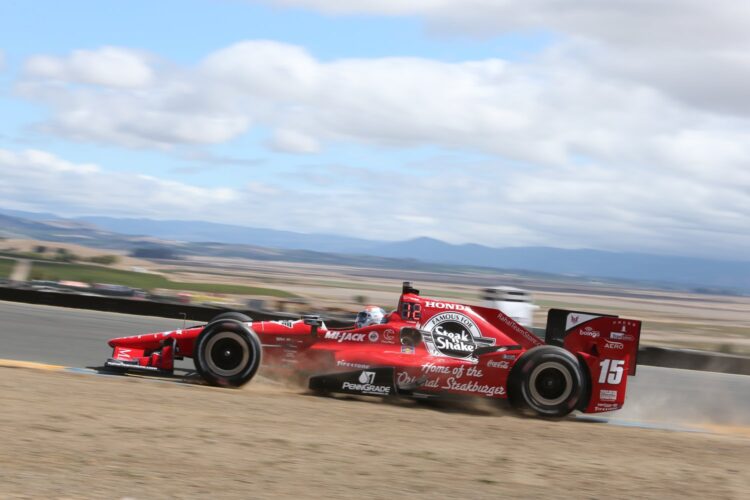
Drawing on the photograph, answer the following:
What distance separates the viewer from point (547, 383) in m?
9.22

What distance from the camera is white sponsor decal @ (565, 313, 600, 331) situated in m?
9.59

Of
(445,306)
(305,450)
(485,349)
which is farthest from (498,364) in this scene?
(305,450)

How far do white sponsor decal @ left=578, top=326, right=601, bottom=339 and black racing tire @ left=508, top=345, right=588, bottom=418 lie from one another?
1.45ft

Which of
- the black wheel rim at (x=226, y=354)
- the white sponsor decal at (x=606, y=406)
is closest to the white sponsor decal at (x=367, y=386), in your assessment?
the black wheel rim at (x=226, y=354)

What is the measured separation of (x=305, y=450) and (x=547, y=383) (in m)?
3.63

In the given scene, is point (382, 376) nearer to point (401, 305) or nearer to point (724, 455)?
point (401, 305)

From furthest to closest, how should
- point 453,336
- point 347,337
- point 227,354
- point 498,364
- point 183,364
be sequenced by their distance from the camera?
point 183,364 < point 453,336 < point 347,337 < point 227,354 < point 498,364

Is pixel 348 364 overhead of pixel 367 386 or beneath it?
overhead

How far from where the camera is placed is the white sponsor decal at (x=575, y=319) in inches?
377

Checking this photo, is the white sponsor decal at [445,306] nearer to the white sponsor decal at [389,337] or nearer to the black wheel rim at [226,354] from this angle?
the white sponsor decal at [389,337]

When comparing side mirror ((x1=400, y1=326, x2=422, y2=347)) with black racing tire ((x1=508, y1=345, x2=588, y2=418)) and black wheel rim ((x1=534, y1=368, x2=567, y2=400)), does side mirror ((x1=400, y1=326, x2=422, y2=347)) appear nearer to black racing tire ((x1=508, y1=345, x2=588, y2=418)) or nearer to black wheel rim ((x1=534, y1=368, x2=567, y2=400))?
black racing tire ((x1=508, y1=345, x2=588, y2=418))

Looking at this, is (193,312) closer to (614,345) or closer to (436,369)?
(436,369)

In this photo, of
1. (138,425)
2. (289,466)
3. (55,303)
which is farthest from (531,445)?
(55,303)

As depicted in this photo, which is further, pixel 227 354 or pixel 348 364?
pixel 227 354
